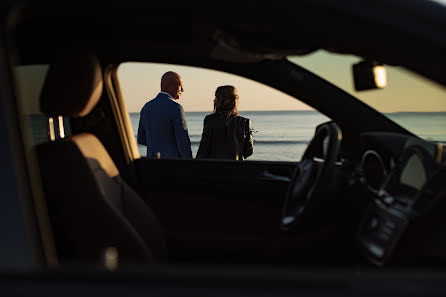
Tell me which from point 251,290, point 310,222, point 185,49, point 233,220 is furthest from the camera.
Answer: point 233,220

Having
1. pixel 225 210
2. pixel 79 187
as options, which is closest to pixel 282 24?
pixel 79 187

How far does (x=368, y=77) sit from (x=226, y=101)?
3169 millimetres

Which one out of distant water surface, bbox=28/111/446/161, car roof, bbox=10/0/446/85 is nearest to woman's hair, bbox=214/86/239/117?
car roof, bbox=10/0/446/85

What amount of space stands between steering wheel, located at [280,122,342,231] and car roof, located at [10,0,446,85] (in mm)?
831

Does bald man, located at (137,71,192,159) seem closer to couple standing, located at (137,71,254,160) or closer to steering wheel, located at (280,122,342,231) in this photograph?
couple standing, located at (137,71,254,160)

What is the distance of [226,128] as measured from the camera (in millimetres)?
4699

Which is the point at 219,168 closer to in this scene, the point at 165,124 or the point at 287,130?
the point at 165,124

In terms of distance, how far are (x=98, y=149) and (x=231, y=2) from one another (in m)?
1.33

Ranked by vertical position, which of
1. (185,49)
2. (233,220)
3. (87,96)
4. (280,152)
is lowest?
(280,152)

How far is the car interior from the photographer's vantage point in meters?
1.12

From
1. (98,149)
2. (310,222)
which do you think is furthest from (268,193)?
(98,149)

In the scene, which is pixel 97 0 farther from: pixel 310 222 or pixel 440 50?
pixel 310 222

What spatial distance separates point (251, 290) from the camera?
0.94 meters

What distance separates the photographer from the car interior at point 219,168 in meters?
1.12
